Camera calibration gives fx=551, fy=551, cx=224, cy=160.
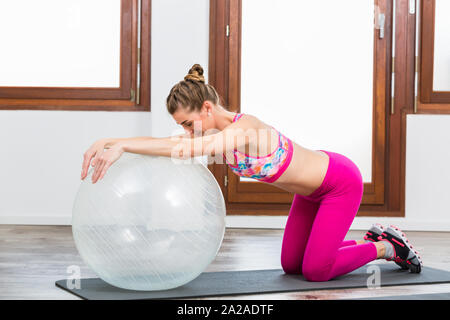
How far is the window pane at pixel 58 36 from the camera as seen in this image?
13.2 feet

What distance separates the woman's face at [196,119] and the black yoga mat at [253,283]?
0.56m

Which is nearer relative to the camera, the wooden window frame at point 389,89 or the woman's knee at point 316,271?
the woman's knee at point 316,271

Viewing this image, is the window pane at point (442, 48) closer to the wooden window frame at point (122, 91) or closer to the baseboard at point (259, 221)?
the baseboard at point (259, 221)

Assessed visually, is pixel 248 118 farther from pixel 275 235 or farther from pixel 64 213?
pixel 64 213

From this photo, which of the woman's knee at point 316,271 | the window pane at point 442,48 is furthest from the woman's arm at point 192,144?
the window pane at point 442,48

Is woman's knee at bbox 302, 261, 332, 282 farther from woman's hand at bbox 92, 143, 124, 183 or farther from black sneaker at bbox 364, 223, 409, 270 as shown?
woman's hand at bbox 92, 143, 124, 183

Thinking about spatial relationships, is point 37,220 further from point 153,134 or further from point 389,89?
point 389,89

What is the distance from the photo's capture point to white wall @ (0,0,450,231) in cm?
391

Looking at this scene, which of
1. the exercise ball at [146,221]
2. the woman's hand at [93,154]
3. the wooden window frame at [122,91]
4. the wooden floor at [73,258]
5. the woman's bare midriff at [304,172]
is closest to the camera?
the exercise ball at [146,221]

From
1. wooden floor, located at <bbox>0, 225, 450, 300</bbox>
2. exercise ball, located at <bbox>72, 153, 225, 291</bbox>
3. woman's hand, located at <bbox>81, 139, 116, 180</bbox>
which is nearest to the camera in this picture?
exercise ball, located at <bbox>72, 153, 225, 291</bbox>

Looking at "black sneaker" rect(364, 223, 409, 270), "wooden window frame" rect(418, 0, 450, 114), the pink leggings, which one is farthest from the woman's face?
"wooden window frame" rect(418, 0, 450, 114)

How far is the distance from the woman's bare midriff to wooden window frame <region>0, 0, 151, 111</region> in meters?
2.14
